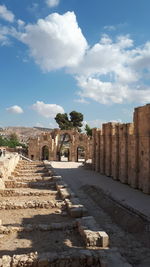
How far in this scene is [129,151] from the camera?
19.2 m

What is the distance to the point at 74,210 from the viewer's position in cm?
1108

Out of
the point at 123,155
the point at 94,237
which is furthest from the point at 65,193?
the point at 123,155

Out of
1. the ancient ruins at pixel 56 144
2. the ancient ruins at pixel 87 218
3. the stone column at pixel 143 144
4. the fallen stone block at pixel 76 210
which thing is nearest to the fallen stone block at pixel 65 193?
the ancient ruins at pixel 87 218

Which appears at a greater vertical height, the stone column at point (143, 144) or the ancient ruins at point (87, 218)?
the stone column at point (143, 144)

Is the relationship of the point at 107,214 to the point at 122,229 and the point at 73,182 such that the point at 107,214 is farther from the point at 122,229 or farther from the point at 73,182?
the point at 73,182

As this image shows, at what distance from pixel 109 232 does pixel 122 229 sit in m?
0.87

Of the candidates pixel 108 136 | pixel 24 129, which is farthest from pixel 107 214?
pixel 24 129

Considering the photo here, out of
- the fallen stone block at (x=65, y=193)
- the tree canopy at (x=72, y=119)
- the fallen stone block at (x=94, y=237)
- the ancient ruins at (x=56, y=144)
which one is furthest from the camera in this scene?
the tree canopy at (x=72, y=119)

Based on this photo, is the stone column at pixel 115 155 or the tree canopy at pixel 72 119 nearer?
the stone column at pixel 115 155

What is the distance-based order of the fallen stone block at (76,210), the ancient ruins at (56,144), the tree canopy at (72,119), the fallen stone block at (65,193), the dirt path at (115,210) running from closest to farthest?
the dirt path at (115,210), the fallen stone block at (76,210), the fallen stone block at (65,193), the ancient ruins at (56,144), the tree canopy at (72,119)

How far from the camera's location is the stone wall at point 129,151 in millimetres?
16234

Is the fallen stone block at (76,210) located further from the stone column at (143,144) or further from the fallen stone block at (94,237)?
the stone column at (143,144)

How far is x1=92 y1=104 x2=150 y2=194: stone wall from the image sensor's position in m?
16.2

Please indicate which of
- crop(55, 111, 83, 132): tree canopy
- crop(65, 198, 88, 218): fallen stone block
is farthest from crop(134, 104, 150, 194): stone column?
crop(55, 111, 83, 132): tree canopy
